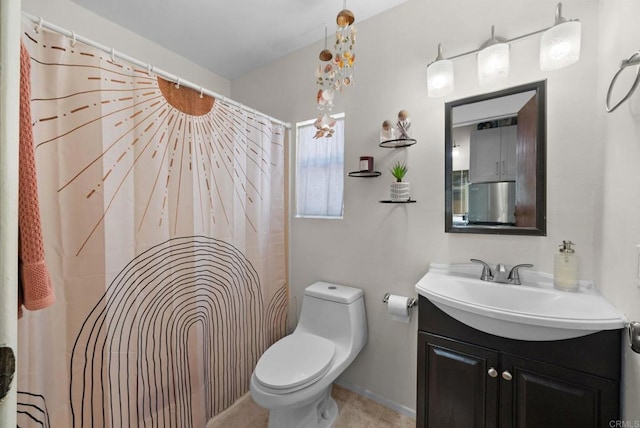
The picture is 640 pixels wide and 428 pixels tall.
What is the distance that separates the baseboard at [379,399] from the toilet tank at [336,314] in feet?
1.17

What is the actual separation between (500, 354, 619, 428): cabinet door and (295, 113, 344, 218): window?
1.20 metres

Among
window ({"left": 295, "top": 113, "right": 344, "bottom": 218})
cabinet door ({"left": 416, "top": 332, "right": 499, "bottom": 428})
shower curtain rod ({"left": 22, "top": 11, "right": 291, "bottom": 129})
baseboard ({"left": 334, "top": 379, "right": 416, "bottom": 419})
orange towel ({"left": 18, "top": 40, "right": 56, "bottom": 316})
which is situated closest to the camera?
orange towel ({"left": 18, "top": 40, "right": 56, "bottom": 316})

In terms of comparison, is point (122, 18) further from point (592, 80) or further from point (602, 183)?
point (602, 183)

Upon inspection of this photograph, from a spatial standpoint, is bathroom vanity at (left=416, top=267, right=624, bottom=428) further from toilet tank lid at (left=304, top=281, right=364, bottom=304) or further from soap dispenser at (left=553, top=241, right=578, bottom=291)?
toilet tank lid at (left=304, top=281, right=364, bottom=304)

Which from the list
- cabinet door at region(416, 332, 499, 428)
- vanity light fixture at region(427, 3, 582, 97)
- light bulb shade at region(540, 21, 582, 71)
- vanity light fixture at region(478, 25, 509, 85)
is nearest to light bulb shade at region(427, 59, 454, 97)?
vanity light fixture at region(427, 3, 582, 97)

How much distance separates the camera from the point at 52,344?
993 mm

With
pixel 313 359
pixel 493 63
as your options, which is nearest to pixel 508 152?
pixel 493 63

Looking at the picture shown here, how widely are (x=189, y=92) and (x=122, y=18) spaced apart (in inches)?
31.9

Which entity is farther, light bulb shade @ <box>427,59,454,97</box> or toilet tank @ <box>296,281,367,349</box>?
toilet tank @ <box>296,281,367,349</box>

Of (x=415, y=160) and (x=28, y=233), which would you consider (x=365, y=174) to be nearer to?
(x=415, y=160)

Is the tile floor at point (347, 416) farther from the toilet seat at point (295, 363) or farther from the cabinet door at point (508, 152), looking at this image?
the cabinet door at point (508, 152)

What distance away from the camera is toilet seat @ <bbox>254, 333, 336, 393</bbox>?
1.22m

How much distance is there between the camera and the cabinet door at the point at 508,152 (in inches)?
50.7

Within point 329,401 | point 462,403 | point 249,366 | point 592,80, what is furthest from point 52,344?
point 592,80
